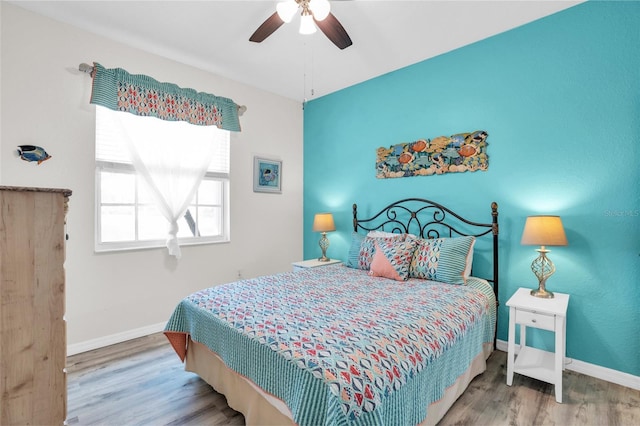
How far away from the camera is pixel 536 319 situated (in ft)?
6.70

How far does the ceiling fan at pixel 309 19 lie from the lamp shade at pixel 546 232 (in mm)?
1894

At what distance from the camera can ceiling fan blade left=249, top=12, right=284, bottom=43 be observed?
203cm

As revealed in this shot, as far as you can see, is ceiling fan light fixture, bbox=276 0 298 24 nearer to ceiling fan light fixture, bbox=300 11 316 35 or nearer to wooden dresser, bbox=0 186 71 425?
ceiling fan light fixture, bbox=300 11 316 35

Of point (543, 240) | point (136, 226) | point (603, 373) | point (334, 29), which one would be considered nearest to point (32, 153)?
point (136, 226)

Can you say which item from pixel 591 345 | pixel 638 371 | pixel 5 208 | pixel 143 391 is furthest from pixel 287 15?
pixel 638 371

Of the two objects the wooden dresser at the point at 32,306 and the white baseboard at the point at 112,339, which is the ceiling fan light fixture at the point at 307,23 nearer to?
the wooden dresser at the point at 32,306

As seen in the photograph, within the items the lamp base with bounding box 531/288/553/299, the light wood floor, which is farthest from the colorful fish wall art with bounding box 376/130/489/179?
the light wood floor

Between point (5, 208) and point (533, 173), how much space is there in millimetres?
3211

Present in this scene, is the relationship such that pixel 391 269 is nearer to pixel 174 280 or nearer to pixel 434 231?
pixel 434 231

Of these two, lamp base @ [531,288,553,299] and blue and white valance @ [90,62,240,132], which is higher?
blue and white valance @ [90,62,240,132]

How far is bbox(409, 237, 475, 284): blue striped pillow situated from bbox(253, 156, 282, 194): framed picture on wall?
211 centimetres

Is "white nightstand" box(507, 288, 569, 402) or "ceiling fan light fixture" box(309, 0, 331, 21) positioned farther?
"white nightstand" box(507, 288, 569, 402)

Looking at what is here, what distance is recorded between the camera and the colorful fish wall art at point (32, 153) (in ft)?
7.61

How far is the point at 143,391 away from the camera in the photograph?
6.70 feet
